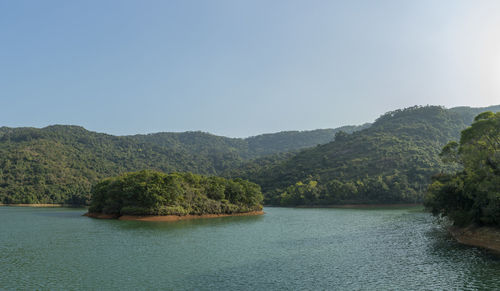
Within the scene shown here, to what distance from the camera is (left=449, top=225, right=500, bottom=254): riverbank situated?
32.8 metres

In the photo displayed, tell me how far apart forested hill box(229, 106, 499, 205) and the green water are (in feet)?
245

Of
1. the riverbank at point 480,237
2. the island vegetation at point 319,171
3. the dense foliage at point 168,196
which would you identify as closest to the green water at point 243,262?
the riverbank at point 480,237

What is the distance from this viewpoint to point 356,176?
445 ft

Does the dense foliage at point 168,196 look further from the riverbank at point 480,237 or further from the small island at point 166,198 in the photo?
the riverbank at point 480,237

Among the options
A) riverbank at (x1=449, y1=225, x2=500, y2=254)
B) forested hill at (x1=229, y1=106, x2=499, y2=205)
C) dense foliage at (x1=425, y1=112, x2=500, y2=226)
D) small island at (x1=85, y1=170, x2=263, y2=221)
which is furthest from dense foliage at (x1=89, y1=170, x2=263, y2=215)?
riverbank at (x1=449, y1=225, x2=500, y2=254)

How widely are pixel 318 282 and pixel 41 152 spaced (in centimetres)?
18293

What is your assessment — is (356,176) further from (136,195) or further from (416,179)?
(136,195)

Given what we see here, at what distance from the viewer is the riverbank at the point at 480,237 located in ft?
108

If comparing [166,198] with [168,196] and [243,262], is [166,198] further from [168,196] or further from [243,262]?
[243,262]

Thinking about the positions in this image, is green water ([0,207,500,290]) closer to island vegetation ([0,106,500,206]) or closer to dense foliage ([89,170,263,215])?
dense foliage ([89,170,263,215])

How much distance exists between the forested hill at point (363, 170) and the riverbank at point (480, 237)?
77669mm

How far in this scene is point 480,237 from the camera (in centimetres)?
3531

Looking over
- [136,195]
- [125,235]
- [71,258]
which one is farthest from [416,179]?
[71,258]

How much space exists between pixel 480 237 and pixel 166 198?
182 ft
